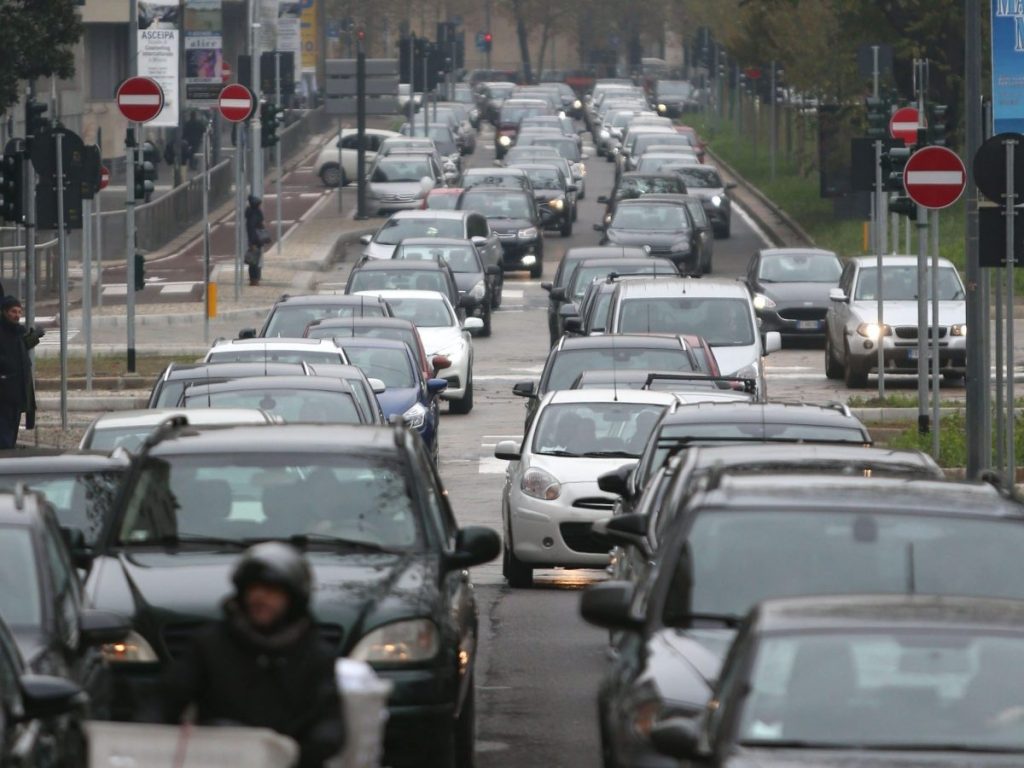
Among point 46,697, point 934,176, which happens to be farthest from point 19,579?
point 934,176

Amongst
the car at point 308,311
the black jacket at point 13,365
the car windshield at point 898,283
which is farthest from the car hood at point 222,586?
the car windshield at point 898,283

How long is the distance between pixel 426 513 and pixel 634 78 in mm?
131034

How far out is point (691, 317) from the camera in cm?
2564

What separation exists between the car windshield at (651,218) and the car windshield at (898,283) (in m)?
12.8

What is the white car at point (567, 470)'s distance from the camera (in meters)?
16.5

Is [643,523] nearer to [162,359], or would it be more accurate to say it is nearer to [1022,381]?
[1022,381]

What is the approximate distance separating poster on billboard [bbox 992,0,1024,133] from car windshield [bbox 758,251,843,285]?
1633 cm

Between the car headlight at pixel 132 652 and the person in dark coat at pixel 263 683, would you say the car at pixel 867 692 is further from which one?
the car headlight at pixel 132 652

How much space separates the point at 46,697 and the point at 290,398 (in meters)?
9.85

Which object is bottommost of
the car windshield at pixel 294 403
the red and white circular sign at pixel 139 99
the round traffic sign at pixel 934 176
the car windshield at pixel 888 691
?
the car windshield at pixel 294 403

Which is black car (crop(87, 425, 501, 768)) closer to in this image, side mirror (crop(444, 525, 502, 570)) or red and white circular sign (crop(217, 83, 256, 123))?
side mirror (crop(444, 525, 502, 570))

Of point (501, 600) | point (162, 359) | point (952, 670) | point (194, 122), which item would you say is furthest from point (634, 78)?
point (952, 670)

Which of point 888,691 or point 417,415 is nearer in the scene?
point 888,691

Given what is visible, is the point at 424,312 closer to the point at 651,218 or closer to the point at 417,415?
the point at 417,415
